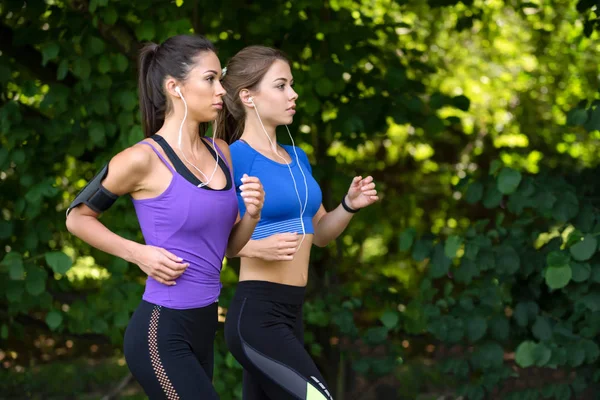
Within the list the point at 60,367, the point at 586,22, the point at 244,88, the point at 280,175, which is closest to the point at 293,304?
the point at 280,175

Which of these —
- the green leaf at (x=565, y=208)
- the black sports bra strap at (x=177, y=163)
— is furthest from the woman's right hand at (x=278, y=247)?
the green leaf at (x=565, y=208)

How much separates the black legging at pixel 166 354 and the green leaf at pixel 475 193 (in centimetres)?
243

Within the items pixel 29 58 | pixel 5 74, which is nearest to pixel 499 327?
pixel 5 74

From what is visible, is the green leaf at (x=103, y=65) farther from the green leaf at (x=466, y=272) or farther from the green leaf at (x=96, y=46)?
the green leaf at (x=466, y=272)

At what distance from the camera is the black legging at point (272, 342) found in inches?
131

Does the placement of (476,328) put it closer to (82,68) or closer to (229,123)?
(229,123)

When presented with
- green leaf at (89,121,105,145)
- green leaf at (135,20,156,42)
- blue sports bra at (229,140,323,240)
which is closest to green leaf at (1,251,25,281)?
green leaf at (89,121,105,145)

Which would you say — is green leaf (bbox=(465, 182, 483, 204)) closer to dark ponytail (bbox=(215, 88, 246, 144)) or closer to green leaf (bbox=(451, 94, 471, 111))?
green leaf (bbox=(451, 94, 471, 111))

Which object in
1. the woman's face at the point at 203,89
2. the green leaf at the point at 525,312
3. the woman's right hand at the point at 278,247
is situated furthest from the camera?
the green leaf at the point at 525,312

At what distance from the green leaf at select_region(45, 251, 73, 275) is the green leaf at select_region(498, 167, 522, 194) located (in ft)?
7.20

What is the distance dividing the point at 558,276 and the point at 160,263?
8.08 ft

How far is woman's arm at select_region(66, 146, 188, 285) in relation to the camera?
2.75m

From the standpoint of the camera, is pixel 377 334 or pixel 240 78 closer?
pixel 240 78

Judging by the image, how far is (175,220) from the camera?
2.78 metres
